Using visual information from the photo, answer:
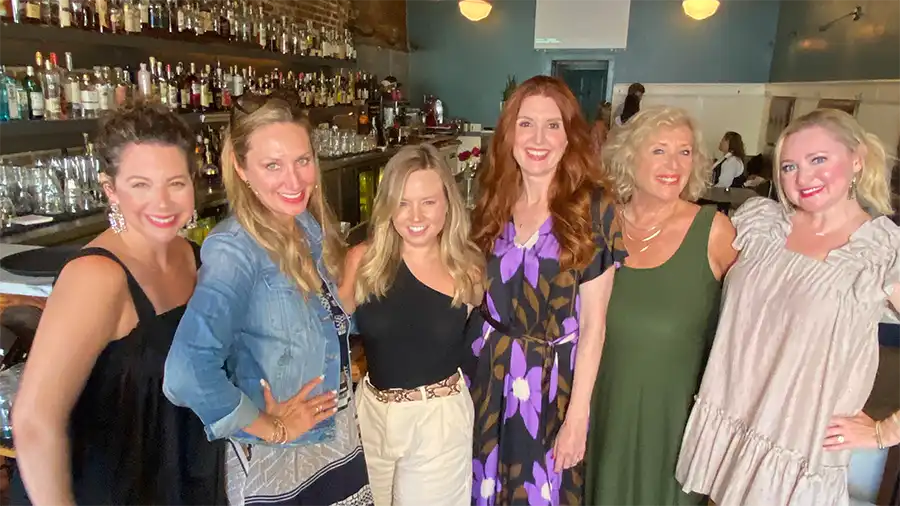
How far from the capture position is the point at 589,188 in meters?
1.86

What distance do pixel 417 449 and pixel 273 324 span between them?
0.57 metres

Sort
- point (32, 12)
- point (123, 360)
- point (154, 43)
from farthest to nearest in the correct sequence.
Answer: point (154, 43) < point (32, 12) < point (123, 360)

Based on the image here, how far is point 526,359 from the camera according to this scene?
1831 millimetres

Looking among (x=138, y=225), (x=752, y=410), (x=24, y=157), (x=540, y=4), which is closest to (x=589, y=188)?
(x=752, y=410)

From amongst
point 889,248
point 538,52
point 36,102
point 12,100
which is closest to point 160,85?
point 36,102

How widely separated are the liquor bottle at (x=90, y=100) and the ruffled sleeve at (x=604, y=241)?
286 cm

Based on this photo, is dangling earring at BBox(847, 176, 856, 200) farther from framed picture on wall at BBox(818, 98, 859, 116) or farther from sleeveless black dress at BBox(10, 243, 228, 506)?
framed picture on wall at BBox(818, 98, 859, 116)

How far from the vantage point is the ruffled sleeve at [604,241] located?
1.78 metres

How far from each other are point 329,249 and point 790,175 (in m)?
1.20

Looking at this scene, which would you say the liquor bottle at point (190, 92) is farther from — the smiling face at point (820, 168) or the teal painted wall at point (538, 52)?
the teal painted wall at point (538, 52)

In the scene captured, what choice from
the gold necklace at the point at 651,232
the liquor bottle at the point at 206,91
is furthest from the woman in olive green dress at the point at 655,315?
the liquor bottle at the point at 206,91

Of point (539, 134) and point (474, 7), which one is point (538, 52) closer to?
point (474, 7)

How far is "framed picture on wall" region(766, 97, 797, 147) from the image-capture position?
7.48 metres

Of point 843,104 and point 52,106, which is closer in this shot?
point 52,106
